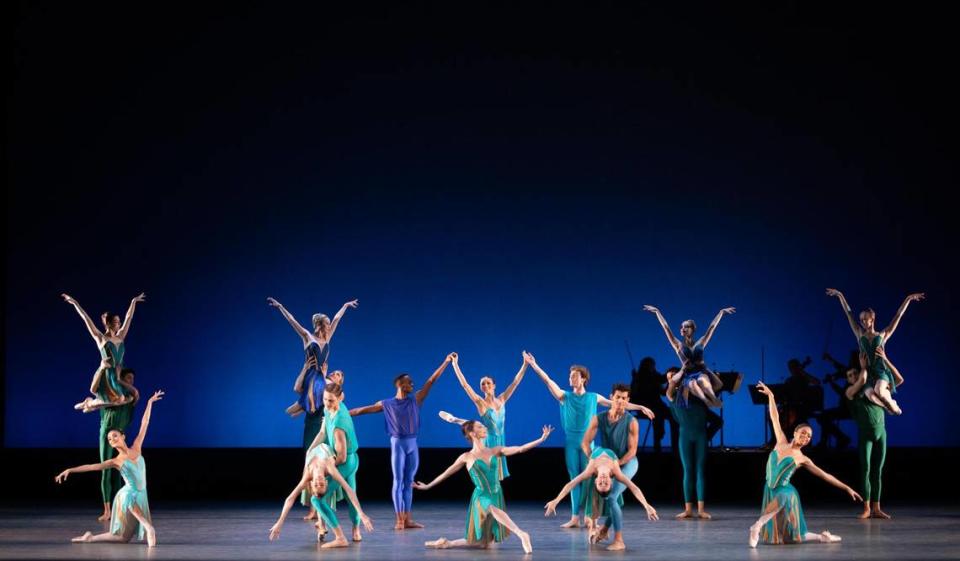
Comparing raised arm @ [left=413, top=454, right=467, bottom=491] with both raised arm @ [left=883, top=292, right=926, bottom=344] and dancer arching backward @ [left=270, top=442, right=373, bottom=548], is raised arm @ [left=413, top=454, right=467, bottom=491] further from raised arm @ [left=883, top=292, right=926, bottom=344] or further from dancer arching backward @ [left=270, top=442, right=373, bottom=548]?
raised arm @ [left=883, top=292, right=926, bottom=344]

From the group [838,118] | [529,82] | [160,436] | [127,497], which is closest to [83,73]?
[160,436]

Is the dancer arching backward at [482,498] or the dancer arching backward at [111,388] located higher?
the dancer arching backward at [111,388]

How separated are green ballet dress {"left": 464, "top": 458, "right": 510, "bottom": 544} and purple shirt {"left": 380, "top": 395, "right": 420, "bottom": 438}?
1.08m

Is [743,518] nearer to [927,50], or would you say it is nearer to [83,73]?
[927,50]

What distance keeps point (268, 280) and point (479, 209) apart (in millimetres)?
2364

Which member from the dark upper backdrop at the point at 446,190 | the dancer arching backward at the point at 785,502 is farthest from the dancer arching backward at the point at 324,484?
the dark upper backdrop at the point at 446,190

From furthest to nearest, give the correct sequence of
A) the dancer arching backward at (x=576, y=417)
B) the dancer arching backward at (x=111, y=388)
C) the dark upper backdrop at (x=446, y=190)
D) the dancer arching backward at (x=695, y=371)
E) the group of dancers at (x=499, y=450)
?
the dark upper backdrop at (x=446, y=190)
the dancer arching backward at (x=111, y=388)
the dancer arching backward at (x=695, y=371)
the dancer arching backward at (x=576, y=417)
the group of dancers at (x=499, y=450)

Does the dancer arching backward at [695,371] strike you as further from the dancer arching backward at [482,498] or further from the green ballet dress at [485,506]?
the green ballet dress at [485,506]

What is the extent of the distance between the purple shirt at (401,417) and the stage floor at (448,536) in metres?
0.66

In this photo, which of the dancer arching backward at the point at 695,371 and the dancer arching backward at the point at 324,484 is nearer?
the dancer arching backward at the point at 324,484

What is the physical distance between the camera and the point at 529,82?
12.9 metres

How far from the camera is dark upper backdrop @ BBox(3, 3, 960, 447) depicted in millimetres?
12727

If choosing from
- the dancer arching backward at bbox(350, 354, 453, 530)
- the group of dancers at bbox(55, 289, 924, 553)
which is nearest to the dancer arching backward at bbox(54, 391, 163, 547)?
the group of dancers at bbox(55, 289, 924, 553)

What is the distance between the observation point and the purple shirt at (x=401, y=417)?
8.25 m
